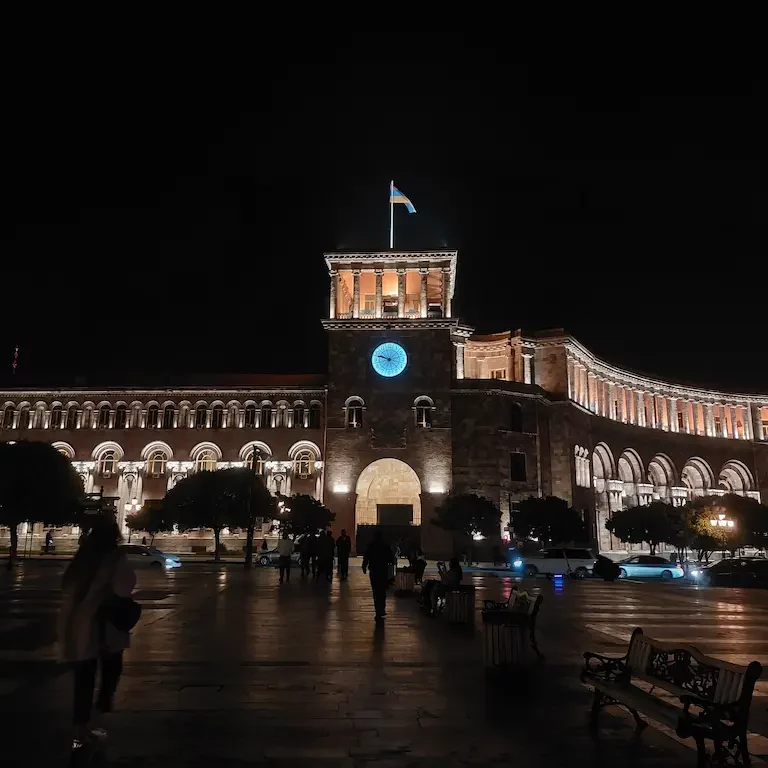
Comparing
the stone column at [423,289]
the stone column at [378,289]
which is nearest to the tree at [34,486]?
the stone column at [378,289]

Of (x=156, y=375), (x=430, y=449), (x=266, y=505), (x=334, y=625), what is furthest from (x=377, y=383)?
(x=334, y=625)

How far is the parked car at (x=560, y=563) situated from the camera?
106ft

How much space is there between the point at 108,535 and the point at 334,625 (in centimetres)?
779

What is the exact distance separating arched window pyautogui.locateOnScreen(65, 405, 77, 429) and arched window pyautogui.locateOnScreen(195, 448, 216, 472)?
11.1m

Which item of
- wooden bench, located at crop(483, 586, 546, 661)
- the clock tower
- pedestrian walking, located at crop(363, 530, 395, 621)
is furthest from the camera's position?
the clock tower

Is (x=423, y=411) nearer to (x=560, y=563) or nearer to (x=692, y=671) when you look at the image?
(x=560, y=563)

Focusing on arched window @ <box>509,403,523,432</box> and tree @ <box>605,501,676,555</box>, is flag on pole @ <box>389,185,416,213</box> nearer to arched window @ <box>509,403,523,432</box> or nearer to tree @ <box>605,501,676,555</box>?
arched window @ <box>509,403,523,432</box>

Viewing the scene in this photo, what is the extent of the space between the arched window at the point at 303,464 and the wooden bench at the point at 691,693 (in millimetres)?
49948

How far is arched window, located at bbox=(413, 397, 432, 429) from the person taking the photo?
51.8 metres

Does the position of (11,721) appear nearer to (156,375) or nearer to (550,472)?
(550,472)

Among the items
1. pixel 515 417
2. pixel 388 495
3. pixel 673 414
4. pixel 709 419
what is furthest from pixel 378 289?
pixel 709 419

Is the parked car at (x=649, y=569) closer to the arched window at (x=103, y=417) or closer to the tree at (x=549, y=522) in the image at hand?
the tree at (x=549, y=522)

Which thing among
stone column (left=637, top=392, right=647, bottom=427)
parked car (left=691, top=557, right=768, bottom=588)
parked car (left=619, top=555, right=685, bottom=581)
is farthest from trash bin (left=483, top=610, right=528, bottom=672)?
stone column (left=637, top=392, right=647, bottom=427)

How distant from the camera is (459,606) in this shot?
13.2m
